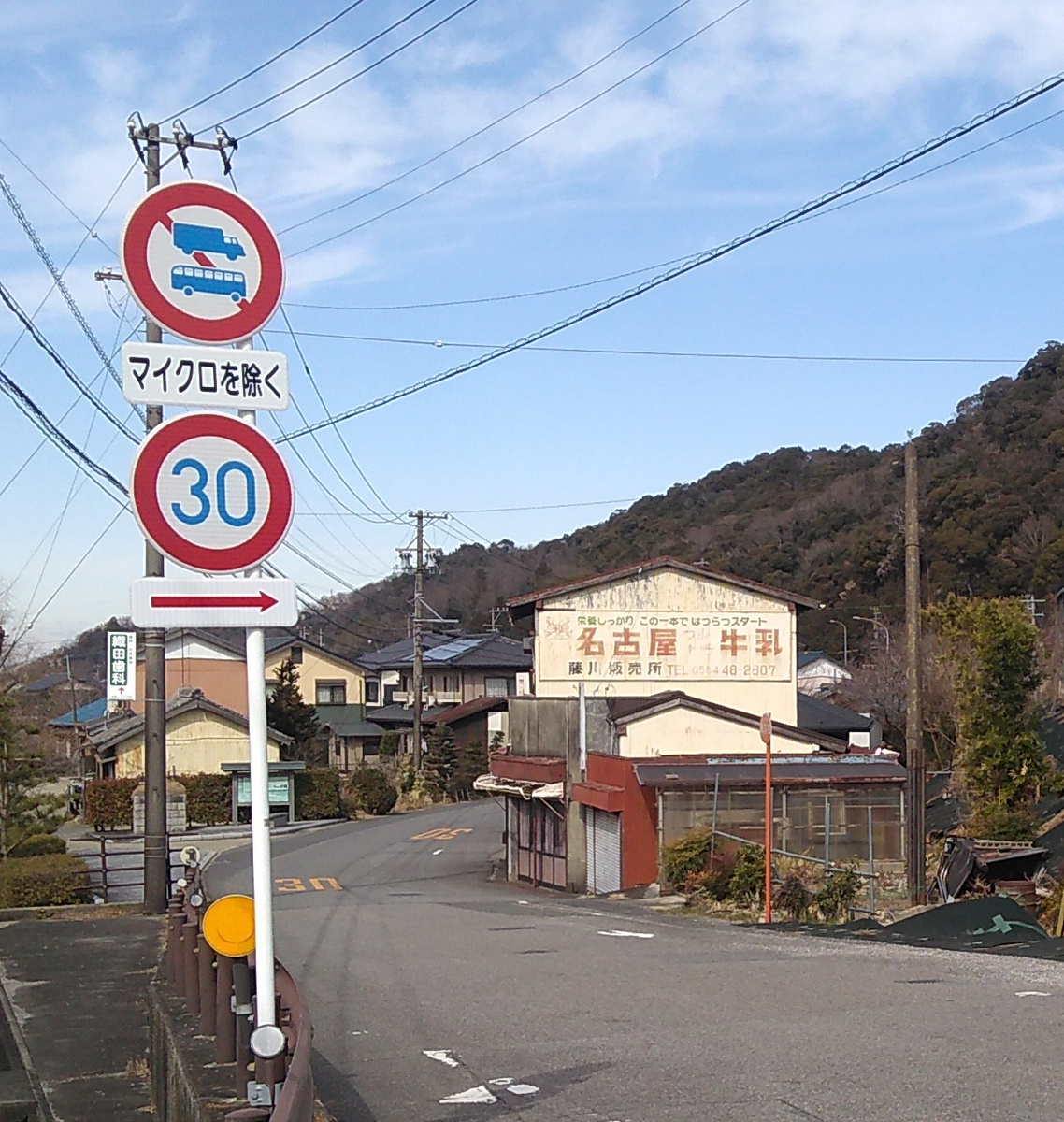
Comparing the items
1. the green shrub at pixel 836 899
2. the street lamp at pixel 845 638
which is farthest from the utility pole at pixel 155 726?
the street lamp at pixel 845 638

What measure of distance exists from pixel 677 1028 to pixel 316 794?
4196 cm

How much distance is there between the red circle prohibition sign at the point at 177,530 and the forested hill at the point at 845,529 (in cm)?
3636

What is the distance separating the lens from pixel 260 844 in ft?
12.4

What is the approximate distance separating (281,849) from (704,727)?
1424 centimetres

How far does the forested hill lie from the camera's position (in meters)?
56.8

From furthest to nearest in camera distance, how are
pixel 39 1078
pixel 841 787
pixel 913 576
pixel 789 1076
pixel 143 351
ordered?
pixel 841 787
pixel 913 576
pixel 39 1078
pixel 789 1076
pixel 143 351

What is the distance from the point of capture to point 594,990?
374 inches

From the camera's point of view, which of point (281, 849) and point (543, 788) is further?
point (281, 849)

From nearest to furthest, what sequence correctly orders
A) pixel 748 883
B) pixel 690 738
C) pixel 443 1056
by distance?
pixel 443 1056 → pixel 748 883 → pixel 690 738

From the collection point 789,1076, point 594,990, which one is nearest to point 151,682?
point 594,990

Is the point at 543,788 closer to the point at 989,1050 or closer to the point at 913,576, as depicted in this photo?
the point at 913,576

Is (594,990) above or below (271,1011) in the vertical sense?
below

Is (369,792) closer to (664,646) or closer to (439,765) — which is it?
(439,765)

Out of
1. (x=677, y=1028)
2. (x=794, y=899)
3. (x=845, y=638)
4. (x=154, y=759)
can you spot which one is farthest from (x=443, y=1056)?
(x=845, y=638)
